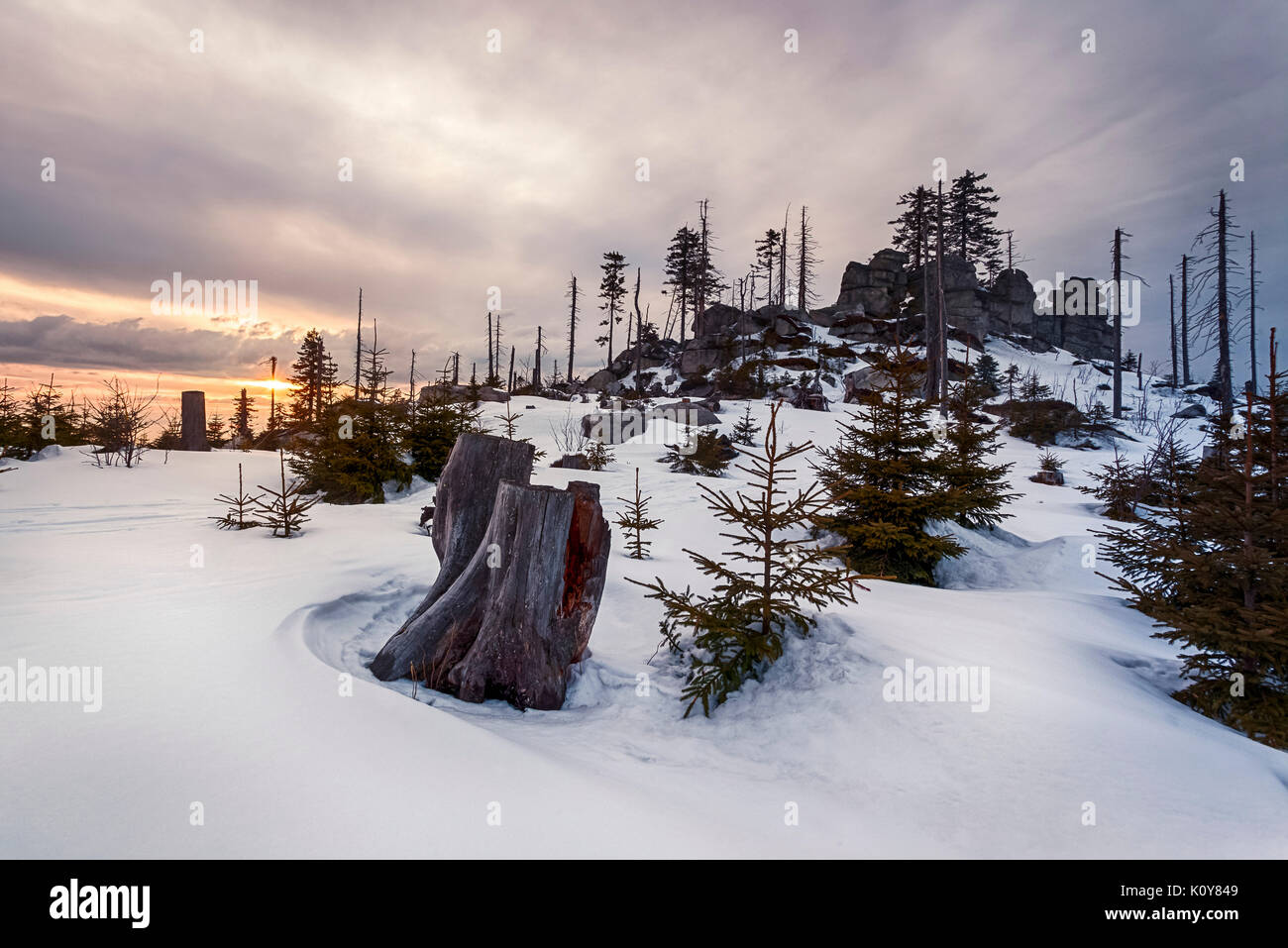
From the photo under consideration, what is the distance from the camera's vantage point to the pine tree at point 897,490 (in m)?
7.60

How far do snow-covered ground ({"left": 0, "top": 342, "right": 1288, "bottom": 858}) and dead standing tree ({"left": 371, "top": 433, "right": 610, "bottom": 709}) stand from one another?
22cm

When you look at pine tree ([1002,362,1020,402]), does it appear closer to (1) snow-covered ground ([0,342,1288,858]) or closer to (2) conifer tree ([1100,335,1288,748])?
(2) conifer tree ([1100,335,1288,748])

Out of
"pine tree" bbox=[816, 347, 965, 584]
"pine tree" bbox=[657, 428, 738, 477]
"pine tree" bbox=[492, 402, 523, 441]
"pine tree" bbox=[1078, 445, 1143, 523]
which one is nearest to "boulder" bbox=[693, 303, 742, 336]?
"pine tree" bbox=[492, 402, 523, 441]

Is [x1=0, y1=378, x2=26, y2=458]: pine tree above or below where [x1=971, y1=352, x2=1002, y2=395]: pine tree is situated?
below

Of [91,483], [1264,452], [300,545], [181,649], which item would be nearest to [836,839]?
[181,649]

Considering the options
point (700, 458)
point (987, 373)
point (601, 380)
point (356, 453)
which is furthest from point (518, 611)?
point (601, 380)

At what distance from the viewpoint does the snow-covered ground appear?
2121mm

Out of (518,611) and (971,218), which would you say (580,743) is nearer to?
(518,611)

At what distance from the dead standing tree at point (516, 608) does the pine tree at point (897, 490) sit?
4488 millimetres

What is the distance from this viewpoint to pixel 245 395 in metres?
44.8

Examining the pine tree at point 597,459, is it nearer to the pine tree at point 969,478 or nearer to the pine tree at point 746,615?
the pine tree at point 969,478

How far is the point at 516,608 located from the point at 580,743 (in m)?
1.14

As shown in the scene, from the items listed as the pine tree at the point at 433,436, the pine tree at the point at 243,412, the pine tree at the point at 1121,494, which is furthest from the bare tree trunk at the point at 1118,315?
the pine tree at the point at 243,412

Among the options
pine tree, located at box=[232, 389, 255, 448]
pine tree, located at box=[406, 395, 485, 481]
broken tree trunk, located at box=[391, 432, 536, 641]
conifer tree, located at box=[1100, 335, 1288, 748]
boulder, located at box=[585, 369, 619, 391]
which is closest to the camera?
conifer tree, located at box=[1100, 335, 1288, 748]
